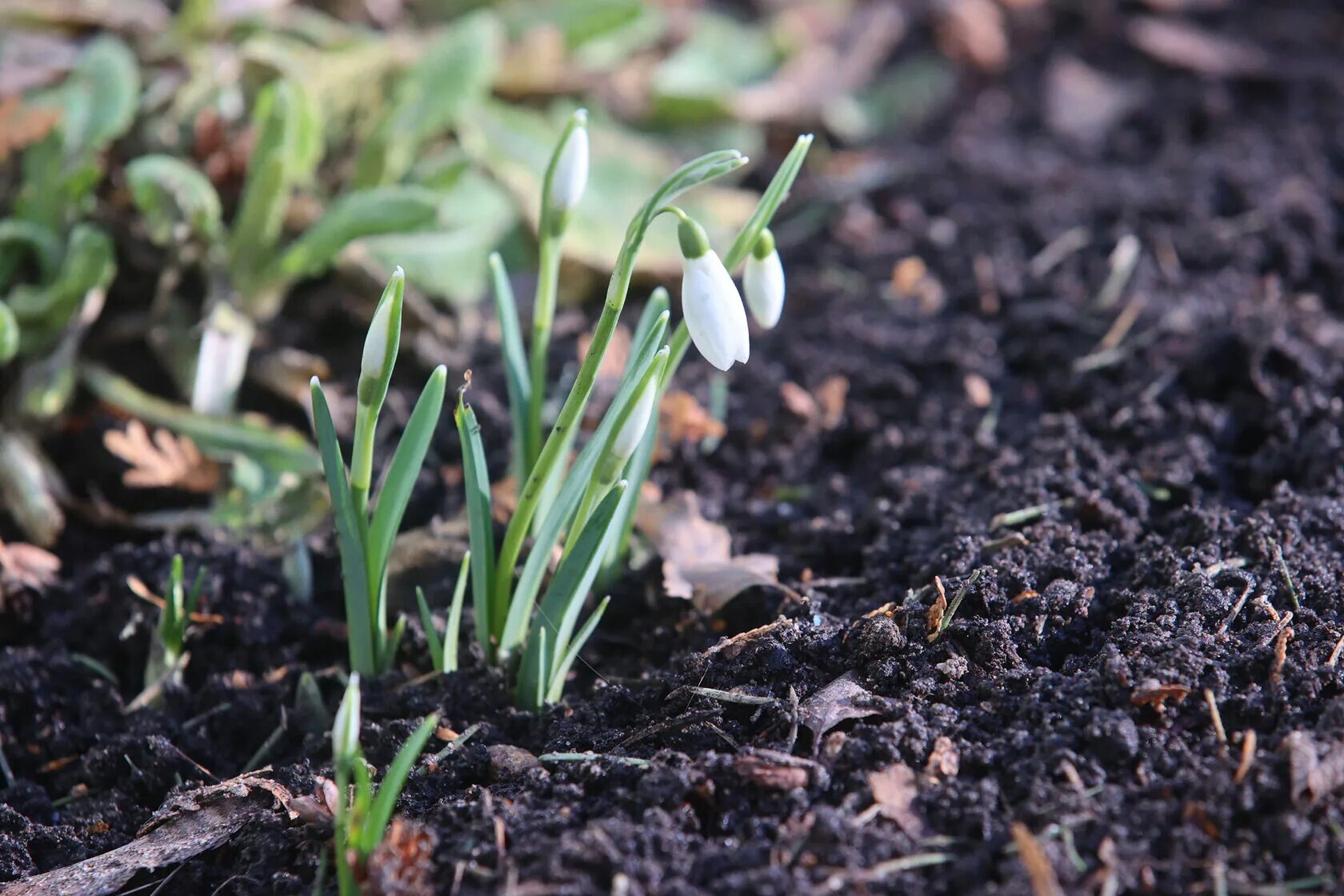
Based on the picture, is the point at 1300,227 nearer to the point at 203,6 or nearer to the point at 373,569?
the point at 373,569

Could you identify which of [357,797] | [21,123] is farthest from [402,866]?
[21,123]

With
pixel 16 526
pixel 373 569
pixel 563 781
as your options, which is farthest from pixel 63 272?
pixel 563 781

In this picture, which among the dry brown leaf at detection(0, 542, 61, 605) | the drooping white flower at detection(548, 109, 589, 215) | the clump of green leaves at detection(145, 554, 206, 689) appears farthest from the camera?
the dry brown leaf at detection(0, 542, 61, 605)

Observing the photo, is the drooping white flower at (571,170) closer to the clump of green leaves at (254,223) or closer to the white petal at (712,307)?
the white petal at (712,307)

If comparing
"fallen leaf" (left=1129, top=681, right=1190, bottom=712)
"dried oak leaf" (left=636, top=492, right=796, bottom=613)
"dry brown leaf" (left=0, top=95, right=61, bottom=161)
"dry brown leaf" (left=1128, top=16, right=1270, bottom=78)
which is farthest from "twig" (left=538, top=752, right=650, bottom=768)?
"dry brown leaf" (left=1128, top=16, right=1270, bottom=78)

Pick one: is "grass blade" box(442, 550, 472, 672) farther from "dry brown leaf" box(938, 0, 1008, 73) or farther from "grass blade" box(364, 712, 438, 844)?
"dry brown leaf" box(938, 0, 1008, 73)

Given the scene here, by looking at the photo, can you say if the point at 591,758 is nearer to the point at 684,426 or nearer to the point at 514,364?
the point at 514,364

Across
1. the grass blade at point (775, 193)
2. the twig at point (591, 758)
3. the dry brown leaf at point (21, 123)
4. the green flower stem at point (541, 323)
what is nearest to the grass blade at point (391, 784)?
the twig at point (591, 758)
